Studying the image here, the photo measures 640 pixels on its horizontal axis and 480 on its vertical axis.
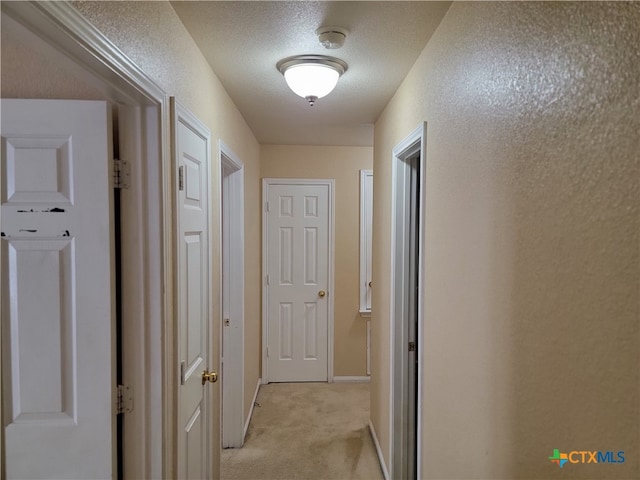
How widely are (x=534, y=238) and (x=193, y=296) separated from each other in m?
1.33

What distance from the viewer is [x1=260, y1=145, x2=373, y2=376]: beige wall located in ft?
13.6

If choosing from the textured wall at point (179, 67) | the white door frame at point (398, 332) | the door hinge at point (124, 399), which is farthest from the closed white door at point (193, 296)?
the white door frame at point (398, 332)

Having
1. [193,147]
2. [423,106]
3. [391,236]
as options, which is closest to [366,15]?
[423,106]

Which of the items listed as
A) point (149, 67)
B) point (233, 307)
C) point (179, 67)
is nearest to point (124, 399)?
point (149, 67)

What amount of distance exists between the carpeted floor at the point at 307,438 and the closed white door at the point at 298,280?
261 millimetres

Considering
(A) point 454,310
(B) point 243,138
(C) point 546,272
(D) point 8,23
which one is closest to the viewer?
(D) point 8,23

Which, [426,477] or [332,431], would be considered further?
[332,431]

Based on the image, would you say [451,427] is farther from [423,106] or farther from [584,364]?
[423,106]

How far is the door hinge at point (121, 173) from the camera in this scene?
129 centimetres

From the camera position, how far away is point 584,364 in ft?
2.40

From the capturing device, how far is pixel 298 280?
13.8ft

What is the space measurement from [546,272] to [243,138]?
2569 mm

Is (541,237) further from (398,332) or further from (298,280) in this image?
(298,280)

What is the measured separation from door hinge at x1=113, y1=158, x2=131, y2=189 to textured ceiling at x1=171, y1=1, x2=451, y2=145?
577 mm
